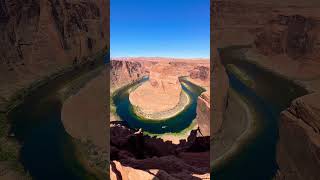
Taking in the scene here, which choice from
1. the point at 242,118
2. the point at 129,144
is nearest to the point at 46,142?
the point at 242,118

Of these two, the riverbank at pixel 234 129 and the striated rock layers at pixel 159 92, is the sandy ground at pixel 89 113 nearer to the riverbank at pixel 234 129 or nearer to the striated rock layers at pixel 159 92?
the riverbank at pixel 234 129

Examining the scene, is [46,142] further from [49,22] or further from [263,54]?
[263,54]

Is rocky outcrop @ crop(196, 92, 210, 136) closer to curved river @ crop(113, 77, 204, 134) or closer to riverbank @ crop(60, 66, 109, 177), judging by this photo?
curved river @ crop(113, 77, 204, 134)

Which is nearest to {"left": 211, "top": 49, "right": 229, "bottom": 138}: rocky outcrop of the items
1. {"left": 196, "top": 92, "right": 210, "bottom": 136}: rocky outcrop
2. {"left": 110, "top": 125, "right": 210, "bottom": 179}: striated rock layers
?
{"left": 110, "top": 125, "right": 210, "bottom": 179}: striated rock layers

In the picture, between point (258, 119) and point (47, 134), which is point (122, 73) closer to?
point (47, 134)

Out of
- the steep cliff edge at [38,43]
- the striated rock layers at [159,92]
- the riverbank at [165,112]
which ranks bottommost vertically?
the riverbank at [165,112]

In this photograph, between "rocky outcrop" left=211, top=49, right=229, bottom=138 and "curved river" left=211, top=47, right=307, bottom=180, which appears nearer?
"curved river" left=211, top=47, right=307, bottom=180

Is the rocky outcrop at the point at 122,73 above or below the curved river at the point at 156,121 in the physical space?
above

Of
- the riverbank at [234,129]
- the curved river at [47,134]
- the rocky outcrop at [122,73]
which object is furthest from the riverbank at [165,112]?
the curved river at [47,134]

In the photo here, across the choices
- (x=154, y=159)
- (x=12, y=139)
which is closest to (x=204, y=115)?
(x=154, y=159)
